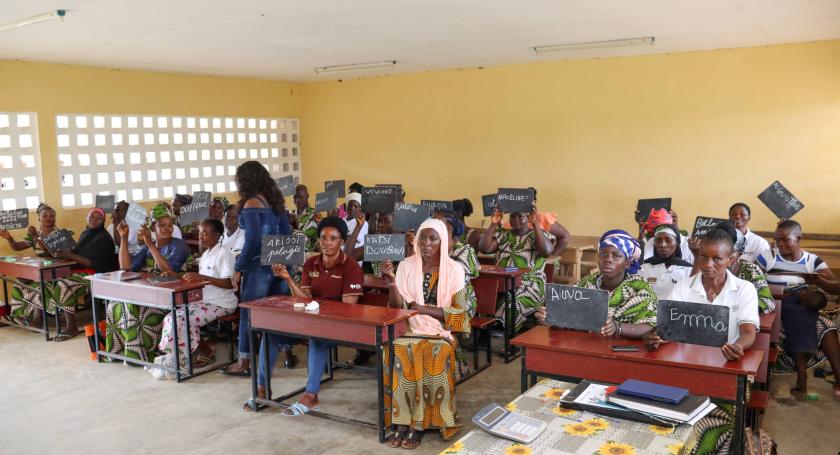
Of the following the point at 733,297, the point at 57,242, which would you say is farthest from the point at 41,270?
the point at 733,297

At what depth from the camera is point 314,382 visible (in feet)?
14.7

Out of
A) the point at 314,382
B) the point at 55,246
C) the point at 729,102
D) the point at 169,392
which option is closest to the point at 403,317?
the point at 314,382

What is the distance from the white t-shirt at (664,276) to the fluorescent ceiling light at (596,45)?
3108 millimetres

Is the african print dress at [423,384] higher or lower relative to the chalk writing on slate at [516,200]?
lower

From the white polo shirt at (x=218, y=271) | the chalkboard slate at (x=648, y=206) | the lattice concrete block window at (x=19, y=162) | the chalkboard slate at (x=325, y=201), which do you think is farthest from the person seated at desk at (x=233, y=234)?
the chalkboard slate at (x=648, y=206)

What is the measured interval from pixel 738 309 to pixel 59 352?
18.3ft

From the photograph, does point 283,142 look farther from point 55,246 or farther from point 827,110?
point 827,110

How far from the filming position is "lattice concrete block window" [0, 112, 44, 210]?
7590 mm

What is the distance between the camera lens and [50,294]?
651 centimetres

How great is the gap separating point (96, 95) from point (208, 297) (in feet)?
14.4

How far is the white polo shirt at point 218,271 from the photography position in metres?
5.43

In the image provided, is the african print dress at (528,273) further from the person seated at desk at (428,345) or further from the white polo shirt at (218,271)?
the white polo shirt at (218,271)

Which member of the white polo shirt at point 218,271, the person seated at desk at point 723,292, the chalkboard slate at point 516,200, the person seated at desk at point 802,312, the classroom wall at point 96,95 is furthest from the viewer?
the classroom wall at point 96,95

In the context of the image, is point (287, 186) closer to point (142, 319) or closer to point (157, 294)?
point (142, 319)
